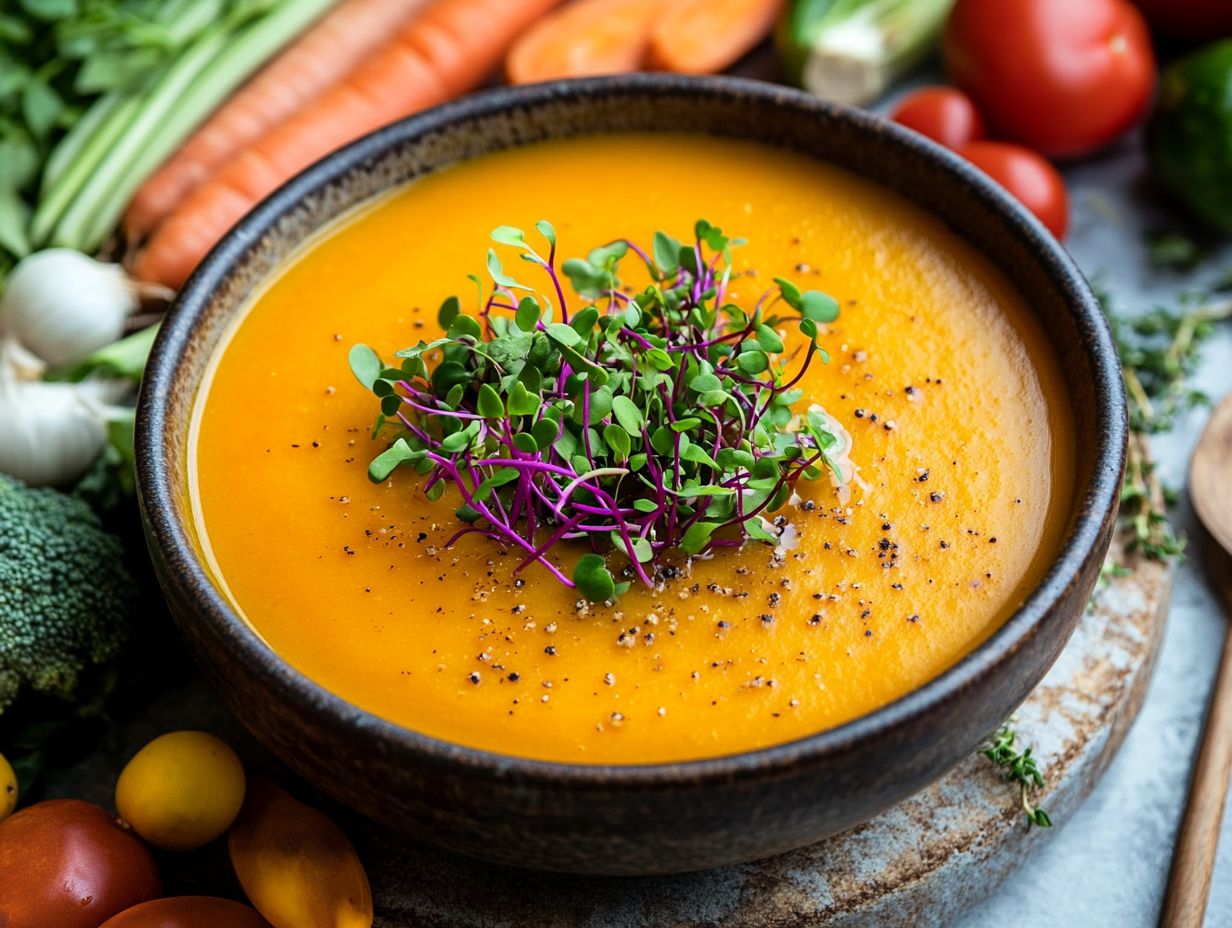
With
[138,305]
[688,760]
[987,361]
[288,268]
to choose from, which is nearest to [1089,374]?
[987,361]

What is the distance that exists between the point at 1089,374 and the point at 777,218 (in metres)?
0.67

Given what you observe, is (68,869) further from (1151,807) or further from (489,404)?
(1151,807)

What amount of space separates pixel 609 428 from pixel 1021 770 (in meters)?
0.85

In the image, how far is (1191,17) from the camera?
3656mm

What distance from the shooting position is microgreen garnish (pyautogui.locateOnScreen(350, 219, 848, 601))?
1992 mm

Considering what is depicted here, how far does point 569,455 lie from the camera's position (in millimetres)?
2016

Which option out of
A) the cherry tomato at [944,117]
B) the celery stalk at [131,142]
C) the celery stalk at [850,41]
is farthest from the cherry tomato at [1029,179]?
the celery stalk at [131,142]

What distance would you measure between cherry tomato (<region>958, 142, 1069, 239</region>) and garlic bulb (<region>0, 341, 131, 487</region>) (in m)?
1.98

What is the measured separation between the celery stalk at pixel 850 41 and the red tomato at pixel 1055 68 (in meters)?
0.15

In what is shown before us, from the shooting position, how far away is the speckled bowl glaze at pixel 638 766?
170 cm

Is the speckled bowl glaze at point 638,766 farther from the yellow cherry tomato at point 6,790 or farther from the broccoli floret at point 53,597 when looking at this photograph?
the yellow cherry tomato at point 6,790

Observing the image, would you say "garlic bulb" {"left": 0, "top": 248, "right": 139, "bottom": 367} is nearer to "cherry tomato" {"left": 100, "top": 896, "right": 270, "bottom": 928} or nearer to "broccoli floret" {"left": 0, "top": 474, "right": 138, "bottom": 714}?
"broccoli floret" {"left": 0, "top": 474, "right": 138, "bottom": 714}

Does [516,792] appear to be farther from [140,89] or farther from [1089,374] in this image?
[140,89]

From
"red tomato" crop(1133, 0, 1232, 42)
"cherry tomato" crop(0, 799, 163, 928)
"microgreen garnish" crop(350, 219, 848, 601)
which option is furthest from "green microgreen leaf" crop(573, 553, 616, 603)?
"red tomato" crop(1133, 0, 1232, 42)
